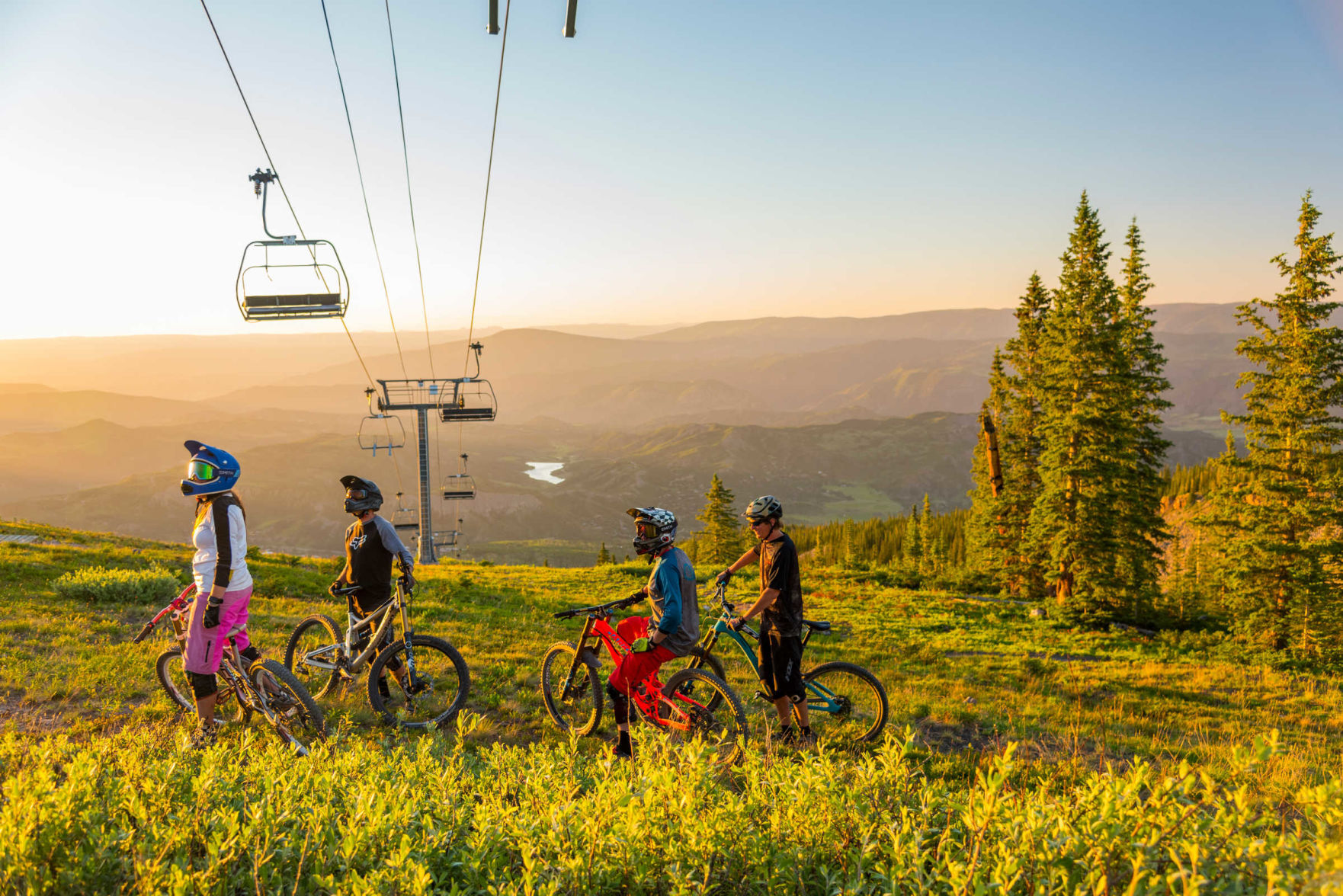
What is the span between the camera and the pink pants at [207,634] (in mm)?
6957

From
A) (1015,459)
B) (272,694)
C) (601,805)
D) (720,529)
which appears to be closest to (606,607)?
(272,694)

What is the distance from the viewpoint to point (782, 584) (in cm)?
755

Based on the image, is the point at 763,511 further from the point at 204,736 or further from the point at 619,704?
the point at 204,736

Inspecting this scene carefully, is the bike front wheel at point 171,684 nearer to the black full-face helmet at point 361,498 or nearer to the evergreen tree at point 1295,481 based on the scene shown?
the black full-face helmet at point 361,498

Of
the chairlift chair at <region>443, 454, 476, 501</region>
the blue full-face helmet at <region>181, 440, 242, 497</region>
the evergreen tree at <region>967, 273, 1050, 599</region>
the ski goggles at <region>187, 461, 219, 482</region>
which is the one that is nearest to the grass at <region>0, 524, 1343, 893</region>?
the blue full-face helmet at <region>181, 440, 242, 497</region>

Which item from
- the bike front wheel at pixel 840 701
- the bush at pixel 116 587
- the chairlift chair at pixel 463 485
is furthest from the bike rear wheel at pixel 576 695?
the chairlift chair at pixel 463 485

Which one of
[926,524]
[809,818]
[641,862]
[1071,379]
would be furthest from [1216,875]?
[926,524]

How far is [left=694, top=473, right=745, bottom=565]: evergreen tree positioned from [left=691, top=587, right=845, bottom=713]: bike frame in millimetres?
54221

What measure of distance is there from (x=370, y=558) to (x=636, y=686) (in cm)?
392

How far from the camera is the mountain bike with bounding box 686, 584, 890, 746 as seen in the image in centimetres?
795

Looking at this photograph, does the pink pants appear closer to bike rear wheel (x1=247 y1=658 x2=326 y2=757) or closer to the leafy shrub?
bike rear wheel (x1=247 y1=658 x2=326 y2=757)

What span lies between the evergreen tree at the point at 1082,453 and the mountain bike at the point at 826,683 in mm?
22172

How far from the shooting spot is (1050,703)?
11.9m

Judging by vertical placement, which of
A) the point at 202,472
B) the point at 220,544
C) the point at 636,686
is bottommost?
the point at 636,686
